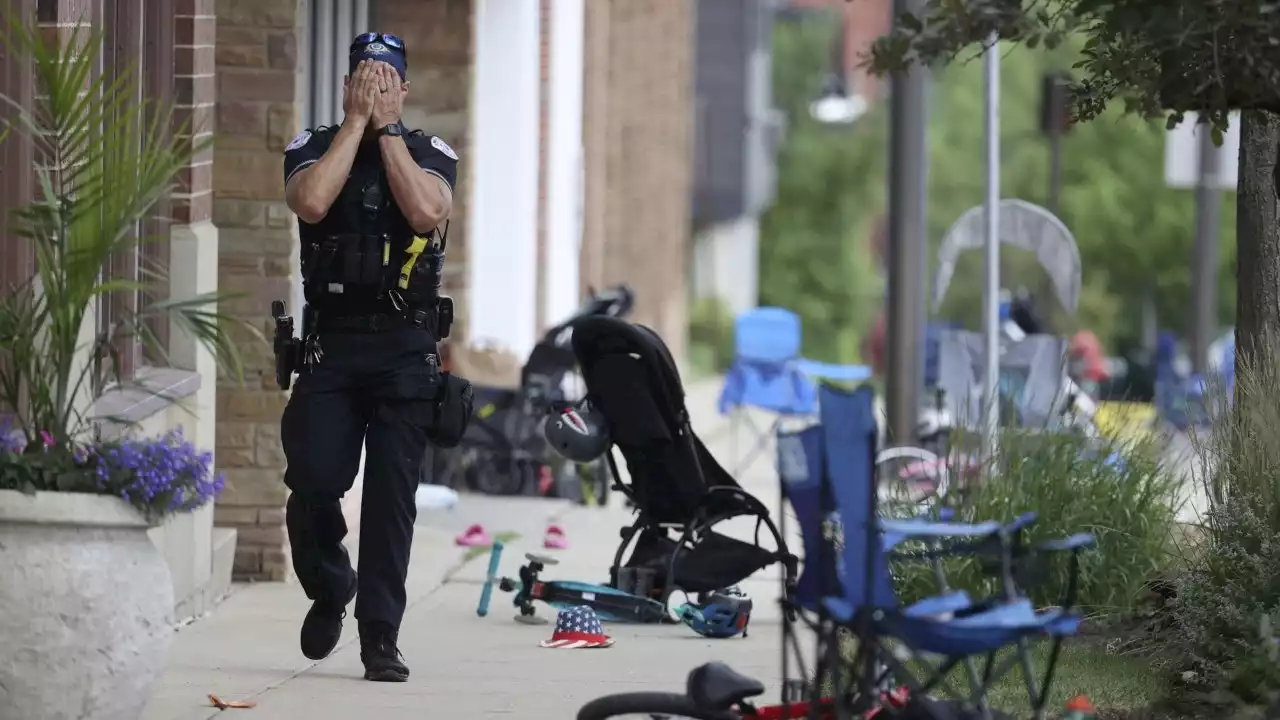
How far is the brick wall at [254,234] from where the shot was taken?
33.9ft

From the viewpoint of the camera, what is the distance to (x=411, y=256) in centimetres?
775

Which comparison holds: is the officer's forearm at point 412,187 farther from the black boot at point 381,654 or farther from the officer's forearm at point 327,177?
the black boot at point 381,654

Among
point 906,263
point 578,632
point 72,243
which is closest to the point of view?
point 72,243

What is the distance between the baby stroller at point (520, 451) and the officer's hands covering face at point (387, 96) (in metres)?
6.43

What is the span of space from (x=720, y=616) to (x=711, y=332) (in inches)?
1748

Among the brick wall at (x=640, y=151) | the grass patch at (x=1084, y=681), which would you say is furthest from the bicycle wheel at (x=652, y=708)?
the brick wall at (x=640, y=151)

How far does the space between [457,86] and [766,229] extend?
179ft

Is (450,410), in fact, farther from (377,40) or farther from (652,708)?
(652,708)

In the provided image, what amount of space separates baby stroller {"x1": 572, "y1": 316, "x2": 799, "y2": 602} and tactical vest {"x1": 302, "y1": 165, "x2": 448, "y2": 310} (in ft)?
5.08

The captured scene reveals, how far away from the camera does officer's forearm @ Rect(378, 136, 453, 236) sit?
7.56 metres

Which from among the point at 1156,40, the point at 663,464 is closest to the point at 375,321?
the point at 663,464

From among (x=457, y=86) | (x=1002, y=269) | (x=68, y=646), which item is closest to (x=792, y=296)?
(x=1002, y=269)

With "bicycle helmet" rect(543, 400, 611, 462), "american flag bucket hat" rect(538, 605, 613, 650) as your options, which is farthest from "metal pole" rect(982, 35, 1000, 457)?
"american flag bucket hat" rect(538, 605, 613, 650)

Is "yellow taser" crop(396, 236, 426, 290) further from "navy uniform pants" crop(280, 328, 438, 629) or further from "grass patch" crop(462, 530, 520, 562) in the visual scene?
"grass patch" crop(462, 530, 520, 562)
